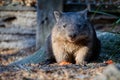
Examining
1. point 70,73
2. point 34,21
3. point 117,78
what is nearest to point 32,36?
point 34,21

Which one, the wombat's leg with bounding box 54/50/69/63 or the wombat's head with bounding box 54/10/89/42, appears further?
the wombat's leg with bounding box 54/50/69/63

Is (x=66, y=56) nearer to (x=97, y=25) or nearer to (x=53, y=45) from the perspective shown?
(x=53, y=45)

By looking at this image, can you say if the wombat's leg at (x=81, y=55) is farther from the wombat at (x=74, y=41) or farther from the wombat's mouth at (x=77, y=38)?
the wombat's mouth at (x=77, y=38)

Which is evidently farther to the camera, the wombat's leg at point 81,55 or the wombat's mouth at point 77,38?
the wombat's leg at point 81,55

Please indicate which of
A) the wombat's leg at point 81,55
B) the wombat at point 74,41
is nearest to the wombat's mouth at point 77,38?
the wombat at point 74,41

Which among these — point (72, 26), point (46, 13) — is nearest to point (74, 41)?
point (72, 26)

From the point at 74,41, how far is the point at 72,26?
0.22 metres

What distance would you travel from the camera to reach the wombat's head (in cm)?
696

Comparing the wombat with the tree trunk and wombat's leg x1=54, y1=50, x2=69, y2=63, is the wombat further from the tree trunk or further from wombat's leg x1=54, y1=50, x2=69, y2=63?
the tree trunk

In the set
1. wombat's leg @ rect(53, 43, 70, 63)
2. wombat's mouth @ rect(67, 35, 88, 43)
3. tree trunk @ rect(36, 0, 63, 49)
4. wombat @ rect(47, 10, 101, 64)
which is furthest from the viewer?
tree trunk @ rect(36, 0, 63, 49)

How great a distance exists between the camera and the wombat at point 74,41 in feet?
23.3

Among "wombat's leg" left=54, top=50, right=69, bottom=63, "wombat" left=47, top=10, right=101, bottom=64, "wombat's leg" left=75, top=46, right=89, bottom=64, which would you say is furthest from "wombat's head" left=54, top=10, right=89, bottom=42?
"wombat's leg" left=54, top=50, right=69, bottom=63

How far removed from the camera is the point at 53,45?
7.43 m

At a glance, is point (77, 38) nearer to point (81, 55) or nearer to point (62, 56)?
point (81, 55)
